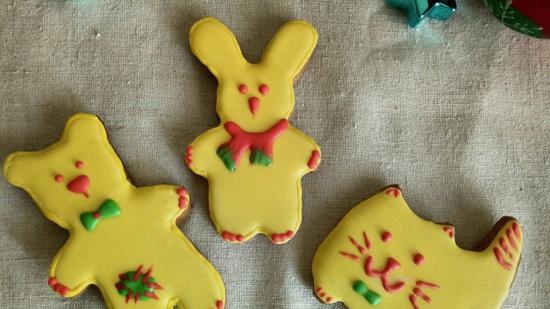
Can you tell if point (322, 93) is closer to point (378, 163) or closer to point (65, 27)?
point (378, 163)

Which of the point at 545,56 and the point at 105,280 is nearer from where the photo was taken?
the point at 105,280

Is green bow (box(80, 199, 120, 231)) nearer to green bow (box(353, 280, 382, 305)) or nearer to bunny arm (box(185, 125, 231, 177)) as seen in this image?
bunny arm (box(185, 125, 231, 177))

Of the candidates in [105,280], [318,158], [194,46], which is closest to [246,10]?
[194,46]

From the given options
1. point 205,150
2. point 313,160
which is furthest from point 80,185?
point 313,160

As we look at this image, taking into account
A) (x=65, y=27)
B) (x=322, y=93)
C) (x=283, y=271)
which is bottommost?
(x=283, y=271)

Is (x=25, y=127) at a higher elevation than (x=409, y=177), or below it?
higher

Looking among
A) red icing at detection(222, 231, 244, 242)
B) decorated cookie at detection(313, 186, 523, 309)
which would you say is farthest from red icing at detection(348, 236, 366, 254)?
red icing at detection(222, 231, 244, 242)

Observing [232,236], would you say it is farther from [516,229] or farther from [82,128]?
[516,229]
